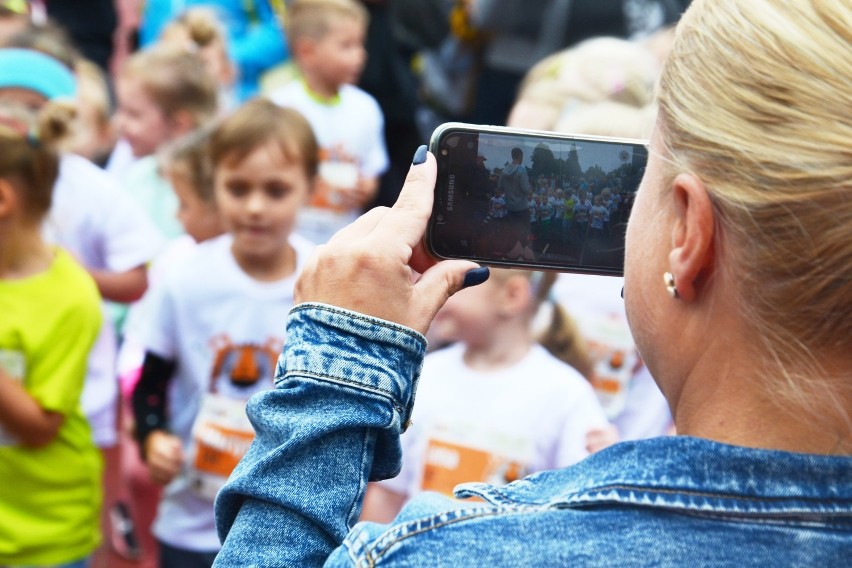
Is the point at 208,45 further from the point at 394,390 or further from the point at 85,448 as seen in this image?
the point at 394,390

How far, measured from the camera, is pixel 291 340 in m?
1.08

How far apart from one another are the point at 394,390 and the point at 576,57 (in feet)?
10.6

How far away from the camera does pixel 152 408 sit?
324 centimetres

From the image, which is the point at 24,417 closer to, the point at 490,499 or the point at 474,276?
the point at 474,276

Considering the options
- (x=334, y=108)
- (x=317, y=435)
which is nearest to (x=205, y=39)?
(x=334, y=108)

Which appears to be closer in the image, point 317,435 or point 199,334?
point 317,435

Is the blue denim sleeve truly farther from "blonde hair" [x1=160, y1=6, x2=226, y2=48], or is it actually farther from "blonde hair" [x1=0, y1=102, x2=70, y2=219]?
"blonde hair" [x1=160, y1=6, x2=226, y2=48]

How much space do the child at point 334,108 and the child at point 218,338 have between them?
1588 mm

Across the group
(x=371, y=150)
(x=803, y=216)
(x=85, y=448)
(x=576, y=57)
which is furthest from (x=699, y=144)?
(x=371, y=150)

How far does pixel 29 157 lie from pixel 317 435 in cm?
236

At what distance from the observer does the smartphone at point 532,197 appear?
137 centimetres

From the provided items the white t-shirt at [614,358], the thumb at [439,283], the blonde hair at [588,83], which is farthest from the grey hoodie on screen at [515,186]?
the blonde hair at [588,83]

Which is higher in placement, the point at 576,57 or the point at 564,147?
the point at 564,147

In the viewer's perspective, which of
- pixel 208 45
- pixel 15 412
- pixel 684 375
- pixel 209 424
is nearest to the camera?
pixel 684 375
